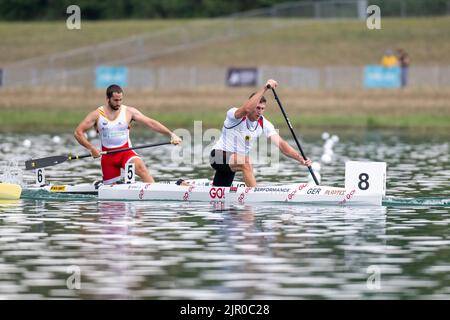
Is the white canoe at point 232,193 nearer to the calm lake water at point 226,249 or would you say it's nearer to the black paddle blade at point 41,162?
the calm lake water at point 226,249

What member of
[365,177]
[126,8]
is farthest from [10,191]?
[126,8]

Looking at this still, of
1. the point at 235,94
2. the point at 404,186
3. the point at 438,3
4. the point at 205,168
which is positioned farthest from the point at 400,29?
the point at 404,186

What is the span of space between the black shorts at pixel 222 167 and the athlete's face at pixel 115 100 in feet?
7.02

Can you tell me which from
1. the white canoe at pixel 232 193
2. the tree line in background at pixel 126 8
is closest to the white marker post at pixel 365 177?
the white canoe at pixel 232 193

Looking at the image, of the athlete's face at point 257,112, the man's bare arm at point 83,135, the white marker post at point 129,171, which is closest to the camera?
the athlete's face at point 257,112

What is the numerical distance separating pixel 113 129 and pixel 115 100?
2.15ft

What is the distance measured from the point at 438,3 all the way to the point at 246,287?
83477mm

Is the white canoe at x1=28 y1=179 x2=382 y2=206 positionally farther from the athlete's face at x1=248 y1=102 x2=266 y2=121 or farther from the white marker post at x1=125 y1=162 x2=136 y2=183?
the athlete's face at x1=248 y1=102 x2=266 y2=121

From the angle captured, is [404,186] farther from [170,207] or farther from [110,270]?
[110,270]

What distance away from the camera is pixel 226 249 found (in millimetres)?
19750

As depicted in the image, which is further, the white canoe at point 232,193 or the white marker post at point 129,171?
the white marker post at point 129,171

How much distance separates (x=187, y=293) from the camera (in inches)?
636

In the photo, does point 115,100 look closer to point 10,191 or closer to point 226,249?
point 10,191

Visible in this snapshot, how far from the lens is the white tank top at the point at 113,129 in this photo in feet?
89.7
